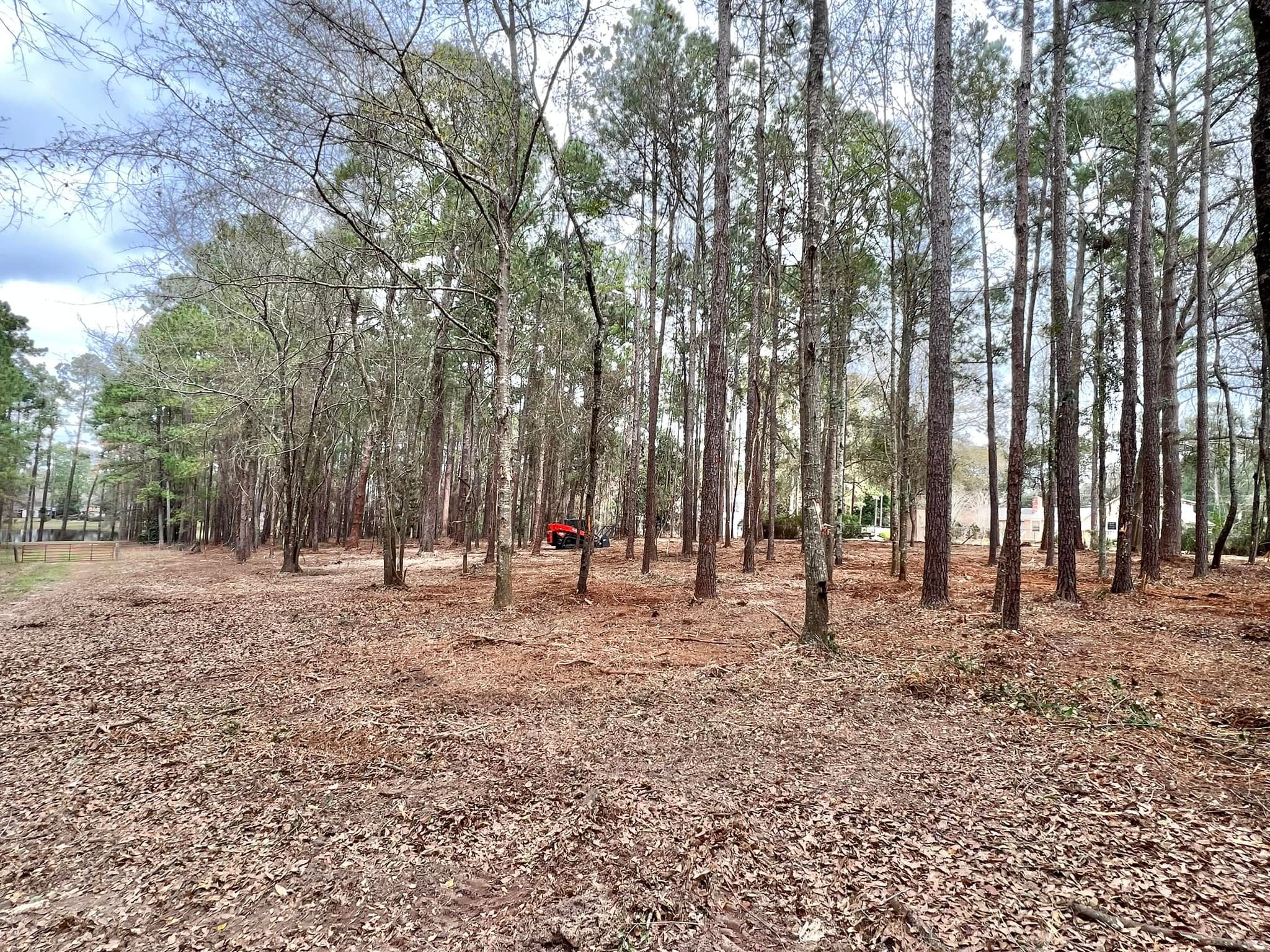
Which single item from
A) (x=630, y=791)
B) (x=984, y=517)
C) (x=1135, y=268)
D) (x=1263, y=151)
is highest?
(x=1135, y=268)

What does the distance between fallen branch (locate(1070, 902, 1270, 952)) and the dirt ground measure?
0.12 ft

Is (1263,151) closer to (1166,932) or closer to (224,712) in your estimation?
(1166,932)

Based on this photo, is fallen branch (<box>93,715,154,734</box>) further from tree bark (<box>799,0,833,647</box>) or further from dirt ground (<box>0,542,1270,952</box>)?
tree bark (<box>799,0,833,647</box>)

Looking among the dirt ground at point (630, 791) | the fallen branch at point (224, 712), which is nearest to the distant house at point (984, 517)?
the dirt ground at point (630, 791)

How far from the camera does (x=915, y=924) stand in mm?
1985

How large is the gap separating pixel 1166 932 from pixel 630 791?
2.17 meters

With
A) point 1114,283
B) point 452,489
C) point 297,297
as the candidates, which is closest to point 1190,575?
point 1114,283

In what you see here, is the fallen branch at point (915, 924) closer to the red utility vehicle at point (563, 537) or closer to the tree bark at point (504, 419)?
the tree bark at point (504, 419)

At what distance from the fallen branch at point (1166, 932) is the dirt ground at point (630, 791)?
0.12ft

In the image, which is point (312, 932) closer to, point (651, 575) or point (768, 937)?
point (768, 937)

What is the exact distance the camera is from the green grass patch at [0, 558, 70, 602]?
1012 cm

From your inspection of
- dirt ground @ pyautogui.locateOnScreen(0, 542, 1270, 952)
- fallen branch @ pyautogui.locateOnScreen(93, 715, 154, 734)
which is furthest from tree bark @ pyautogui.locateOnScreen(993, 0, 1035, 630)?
fallen branch @ pyautogui.locateOnScreen(93, 715, 154, 734)

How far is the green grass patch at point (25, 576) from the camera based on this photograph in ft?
33.2

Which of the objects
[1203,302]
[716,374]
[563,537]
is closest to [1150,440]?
[1203,302]
